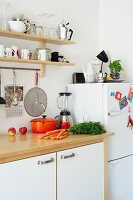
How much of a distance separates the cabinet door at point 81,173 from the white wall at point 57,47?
2.31 ft

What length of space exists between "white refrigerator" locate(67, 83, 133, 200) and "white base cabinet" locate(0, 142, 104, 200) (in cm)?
33

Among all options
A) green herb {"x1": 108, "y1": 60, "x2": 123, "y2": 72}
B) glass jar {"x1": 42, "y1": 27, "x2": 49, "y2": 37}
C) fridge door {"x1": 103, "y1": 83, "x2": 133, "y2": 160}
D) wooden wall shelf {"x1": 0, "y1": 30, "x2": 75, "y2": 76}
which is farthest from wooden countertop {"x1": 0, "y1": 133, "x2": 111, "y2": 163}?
glass jar {"x1": 42, "y1": 27, "x2": 49, "y2": 37}

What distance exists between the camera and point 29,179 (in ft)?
6.93

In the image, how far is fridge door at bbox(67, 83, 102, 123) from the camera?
3016 millimetres

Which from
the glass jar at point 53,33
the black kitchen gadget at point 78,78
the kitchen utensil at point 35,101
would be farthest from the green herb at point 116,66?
the kitchen utensil at point 35,101

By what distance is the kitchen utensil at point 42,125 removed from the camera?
2805mm

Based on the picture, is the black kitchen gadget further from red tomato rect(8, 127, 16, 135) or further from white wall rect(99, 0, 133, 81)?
red tomato rect(8, 127, 16, 135)

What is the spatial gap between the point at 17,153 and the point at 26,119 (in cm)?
95

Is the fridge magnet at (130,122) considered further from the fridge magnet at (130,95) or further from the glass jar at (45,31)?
the glass jar at (45,31)

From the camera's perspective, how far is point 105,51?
374cm

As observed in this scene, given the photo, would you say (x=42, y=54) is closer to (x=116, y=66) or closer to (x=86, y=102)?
(x=86, y=102)

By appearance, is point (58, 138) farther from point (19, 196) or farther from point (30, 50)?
point (30, 50)

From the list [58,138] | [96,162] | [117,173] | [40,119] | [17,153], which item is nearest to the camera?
[17,153]

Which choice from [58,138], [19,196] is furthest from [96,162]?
[19,196]
